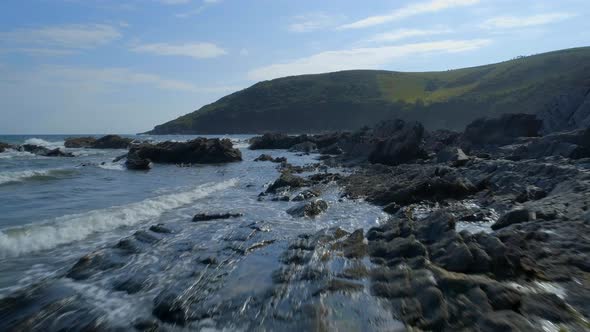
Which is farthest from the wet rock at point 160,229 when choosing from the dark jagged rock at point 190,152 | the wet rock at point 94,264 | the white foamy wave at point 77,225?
the dark jagged rock at point 190,152

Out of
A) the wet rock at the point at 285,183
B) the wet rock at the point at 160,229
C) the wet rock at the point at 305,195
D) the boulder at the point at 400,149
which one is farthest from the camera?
the boulder at the point at 400,149

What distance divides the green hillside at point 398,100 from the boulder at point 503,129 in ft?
215

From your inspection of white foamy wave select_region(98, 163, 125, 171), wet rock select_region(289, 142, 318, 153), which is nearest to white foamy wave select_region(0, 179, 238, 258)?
white foamy wave select_region(98, 163, 125, 171)

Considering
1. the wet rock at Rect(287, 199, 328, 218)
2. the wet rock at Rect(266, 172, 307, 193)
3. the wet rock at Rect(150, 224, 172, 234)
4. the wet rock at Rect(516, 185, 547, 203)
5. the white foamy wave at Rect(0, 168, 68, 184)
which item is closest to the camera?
the wet rock at Rect(150, 224, 172, 234)

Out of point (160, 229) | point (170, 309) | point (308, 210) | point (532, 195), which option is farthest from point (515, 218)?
point (160, 229)

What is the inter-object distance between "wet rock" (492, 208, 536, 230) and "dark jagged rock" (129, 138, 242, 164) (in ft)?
137

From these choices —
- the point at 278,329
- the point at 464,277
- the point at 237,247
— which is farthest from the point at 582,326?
the point at 237,247

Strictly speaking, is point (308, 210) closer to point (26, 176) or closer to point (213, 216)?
point (213, 216)

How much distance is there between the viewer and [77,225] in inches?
595

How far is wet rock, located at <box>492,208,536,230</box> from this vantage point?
41.4ft

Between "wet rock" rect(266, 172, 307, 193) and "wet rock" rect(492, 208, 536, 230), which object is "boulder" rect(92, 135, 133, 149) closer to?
"wet rock" rect(266, 172, 307, 193)

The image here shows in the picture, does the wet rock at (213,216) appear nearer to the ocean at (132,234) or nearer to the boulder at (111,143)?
the ocean at (132,234)

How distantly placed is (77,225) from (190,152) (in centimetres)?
3702

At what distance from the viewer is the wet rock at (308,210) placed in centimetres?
1725
